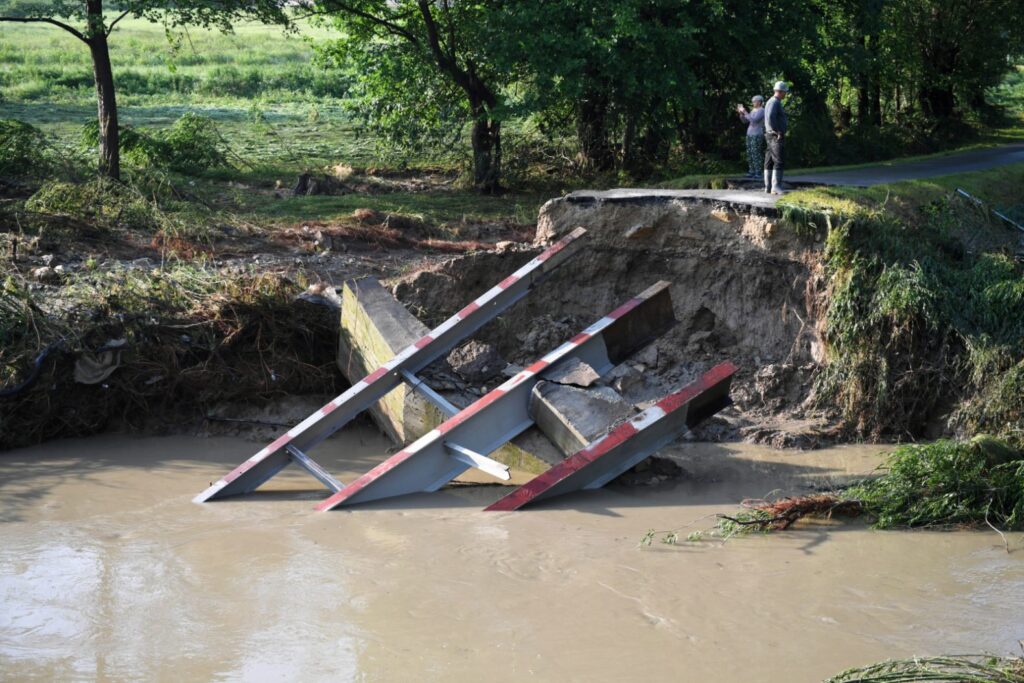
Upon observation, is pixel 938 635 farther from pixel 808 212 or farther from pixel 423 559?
pixel 808 212

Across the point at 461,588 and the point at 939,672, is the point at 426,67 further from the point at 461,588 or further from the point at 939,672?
the point at 939,672

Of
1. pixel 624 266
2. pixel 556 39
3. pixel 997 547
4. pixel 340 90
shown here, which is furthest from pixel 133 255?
pixel 340 90

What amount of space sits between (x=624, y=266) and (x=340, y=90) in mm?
24920

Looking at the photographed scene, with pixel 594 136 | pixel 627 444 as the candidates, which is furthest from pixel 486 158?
pixel 627 444

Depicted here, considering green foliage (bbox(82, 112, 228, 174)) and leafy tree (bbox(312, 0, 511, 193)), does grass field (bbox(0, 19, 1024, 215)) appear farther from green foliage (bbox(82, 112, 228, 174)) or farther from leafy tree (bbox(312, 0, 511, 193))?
leafy tree (bbox(312, 0, 511, 193))

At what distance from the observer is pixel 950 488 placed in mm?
7559

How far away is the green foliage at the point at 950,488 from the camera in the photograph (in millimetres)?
7406

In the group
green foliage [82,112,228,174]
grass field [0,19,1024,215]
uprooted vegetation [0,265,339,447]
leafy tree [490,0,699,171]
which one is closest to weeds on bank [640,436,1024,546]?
uprooted vegetation [0,265,339,447]

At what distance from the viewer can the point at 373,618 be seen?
20.0ft

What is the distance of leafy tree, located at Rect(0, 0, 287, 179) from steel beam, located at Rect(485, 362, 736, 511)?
970cm

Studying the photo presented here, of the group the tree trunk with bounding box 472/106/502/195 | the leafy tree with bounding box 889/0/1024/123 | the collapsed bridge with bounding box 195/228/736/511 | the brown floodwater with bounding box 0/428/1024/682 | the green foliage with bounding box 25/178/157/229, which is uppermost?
the leafy tree with bounding box 889/0/1024/123

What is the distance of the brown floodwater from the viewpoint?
5.64 meters

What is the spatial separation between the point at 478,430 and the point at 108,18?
32.4 feet

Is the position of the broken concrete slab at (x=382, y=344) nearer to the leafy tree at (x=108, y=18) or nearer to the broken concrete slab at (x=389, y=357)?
the broken concrete slab at (x=389, y=357)
